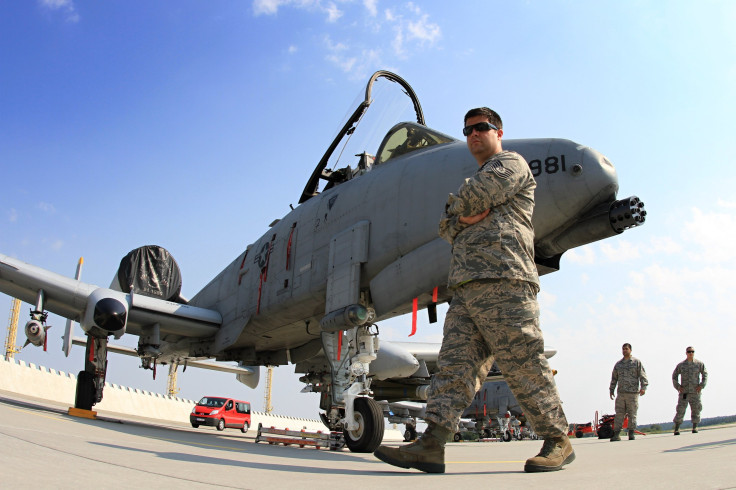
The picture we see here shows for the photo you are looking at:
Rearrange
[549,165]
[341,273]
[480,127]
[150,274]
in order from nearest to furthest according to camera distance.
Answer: [480,127], [549,165], [341,273], [150,274]

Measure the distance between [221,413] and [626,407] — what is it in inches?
614

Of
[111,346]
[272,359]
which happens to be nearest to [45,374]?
[111,346]

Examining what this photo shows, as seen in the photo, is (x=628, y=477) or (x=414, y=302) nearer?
(x=628, y=477)

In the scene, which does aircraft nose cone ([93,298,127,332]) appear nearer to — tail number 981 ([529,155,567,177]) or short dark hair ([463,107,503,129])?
tail number 981 ([529,155,567,177])

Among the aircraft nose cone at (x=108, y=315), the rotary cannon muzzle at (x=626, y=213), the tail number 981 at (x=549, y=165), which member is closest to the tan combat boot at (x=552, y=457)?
the rotary cannon muzzle at (x=626, y=213)

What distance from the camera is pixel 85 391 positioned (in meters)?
10.7

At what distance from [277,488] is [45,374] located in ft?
91.2

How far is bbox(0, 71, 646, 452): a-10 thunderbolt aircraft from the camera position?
6.21 m

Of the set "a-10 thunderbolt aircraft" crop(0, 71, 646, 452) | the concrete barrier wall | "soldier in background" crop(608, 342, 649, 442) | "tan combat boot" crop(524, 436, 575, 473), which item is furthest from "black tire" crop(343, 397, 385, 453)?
the concrete barrier wall

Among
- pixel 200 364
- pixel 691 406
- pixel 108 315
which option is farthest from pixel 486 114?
pixel 200 364

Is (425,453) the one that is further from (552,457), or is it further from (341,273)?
(341,273)

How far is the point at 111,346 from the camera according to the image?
18047 millimetres

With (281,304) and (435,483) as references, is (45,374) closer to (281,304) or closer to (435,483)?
(281,304)

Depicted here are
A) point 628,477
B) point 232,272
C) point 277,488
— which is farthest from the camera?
point 232,272
